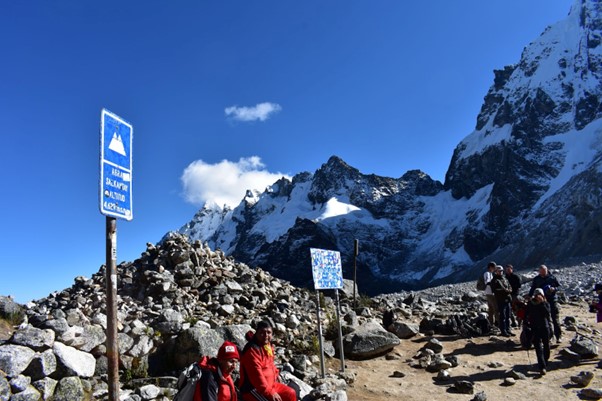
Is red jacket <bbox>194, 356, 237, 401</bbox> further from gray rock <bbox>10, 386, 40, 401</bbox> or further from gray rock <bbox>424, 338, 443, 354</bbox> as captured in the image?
gray rock <bbox>424, 338, 443, 354</bbox>

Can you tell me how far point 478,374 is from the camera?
31.4 feet

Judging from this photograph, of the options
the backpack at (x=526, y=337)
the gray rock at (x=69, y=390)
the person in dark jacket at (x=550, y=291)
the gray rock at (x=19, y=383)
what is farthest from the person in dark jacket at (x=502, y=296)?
the gray rock at (x=19, y=383)

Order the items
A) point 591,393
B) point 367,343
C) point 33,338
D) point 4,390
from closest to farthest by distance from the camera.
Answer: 1. point 4,390
2. point 33,338
3. point 591,393
4. point 367,343

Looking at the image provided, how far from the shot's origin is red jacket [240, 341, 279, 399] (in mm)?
5672

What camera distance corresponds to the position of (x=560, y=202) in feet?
348

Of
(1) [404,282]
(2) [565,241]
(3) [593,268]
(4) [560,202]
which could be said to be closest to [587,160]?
(4) [560,202]

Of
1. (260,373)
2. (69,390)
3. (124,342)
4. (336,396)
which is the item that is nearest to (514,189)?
(336,396)

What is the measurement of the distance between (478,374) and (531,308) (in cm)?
189

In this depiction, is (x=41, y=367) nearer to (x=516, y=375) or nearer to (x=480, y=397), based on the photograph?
(x=480, y=397)

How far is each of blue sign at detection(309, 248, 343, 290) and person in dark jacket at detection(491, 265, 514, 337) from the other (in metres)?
5.22

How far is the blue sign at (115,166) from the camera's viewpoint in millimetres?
3533

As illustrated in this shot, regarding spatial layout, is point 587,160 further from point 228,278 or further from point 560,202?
point 228,278

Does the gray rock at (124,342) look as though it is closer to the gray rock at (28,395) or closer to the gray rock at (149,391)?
the gray rock at (149,391)

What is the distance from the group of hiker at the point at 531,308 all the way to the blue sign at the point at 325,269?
173 inches
